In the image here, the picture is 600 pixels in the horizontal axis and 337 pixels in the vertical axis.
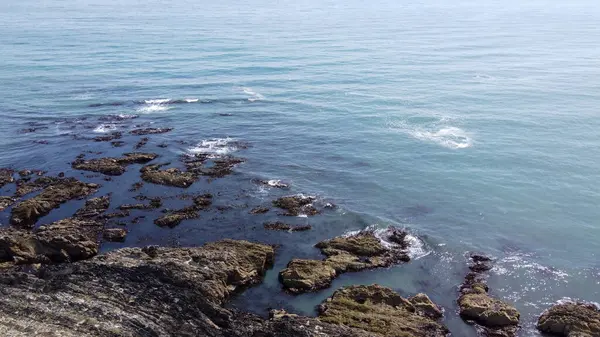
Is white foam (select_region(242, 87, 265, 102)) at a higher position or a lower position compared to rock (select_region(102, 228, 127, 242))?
higher

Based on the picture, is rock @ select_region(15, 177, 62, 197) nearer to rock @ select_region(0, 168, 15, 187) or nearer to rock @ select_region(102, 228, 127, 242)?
rock @ select_region(0, 168, 15, 187)

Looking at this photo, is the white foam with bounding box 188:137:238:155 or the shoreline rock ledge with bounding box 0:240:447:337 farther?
the white foam with bounding box 188:137:238:155

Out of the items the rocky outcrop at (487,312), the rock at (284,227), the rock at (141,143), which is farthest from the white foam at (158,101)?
the rocky outcrop at (487,312)

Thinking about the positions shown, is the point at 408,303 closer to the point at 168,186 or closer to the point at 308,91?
the point at 168,186

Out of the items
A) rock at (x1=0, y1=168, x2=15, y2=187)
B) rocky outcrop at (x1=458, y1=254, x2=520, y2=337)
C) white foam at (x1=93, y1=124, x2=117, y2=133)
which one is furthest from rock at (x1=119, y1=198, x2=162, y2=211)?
rocky outcrop at (x1=458, y1=254, x2=520, y2=337)

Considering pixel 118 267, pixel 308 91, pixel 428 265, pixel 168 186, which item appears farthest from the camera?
pixel 308 91

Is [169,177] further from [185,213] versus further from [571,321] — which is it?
[571,321]

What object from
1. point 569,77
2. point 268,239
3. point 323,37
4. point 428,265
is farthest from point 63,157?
point 323,37
